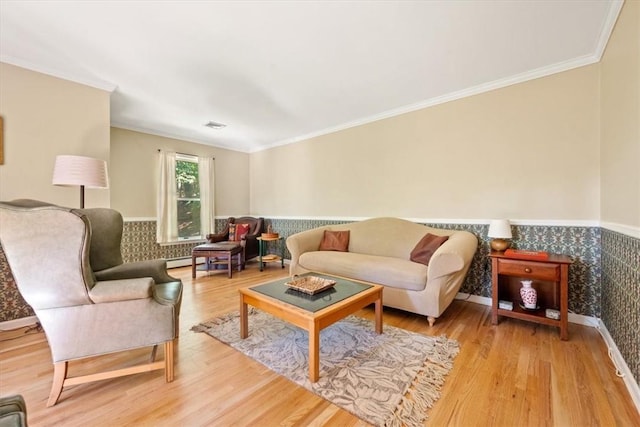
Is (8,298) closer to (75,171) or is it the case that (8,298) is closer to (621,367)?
(75,171)

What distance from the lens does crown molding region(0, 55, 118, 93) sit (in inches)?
93.7

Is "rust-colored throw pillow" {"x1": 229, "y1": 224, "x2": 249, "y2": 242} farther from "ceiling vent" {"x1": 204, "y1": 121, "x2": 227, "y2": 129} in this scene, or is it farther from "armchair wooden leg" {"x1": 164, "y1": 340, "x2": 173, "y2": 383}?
"armchair wooden leg" {"x1": 164, "y1": 340, "x2": 173, "y2": 383}

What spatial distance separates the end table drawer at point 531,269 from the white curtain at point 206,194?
4.73 meters

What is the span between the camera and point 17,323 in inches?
94.5

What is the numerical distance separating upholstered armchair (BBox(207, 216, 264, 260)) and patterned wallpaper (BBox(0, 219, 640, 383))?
2.48 meters

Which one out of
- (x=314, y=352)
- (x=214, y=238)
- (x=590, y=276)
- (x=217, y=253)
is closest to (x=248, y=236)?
(x=214, y=238)

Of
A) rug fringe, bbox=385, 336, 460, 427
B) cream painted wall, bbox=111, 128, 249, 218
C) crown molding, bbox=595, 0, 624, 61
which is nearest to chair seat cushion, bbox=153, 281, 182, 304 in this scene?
rug fringe, bbox=385, 336, 460, 427

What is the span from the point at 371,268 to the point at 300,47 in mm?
2178

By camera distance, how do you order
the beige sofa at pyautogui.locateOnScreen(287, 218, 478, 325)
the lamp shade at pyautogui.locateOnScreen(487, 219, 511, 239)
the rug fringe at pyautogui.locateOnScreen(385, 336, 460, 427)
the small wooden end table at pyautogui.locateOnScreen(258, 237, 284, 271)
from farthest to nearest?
1. the small wooden end table at pyautogui.locateOnScreen(258, 237, 284, 271)
2. the lamp shade at pyautogui.locateOnScreen(487, 219, 511, 239)
3. the beige sofa at pyautogui.locateOnScreen(287, 218, 478, 325)
4. the rug fringe at pyautogui.locateOnScreen(385, 336, 460, 427)

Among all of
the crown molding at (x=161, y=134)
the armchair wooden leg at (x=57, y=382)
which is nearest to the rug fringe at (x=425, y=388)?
the armchair wooden leg at (x=57, y=382)

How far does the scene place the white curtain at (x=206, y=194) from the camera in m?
5.13

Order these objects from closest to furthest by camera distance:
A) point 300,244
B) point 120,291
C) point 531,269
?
point 120,291 → point 531,269 → point 300,244

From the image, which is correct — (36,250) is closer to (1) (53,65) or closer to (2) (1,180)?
(2) (1,180)

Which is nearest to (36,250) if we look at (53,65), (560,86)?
(53,65)
